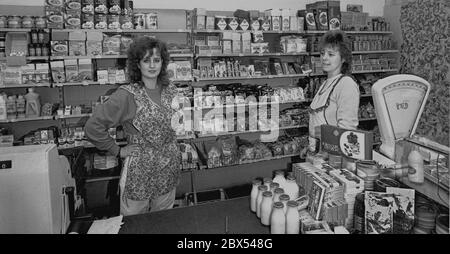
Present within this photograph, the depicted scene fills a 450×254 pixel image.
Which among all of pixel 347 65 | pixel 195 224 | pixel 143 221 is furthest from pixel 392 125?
pixel 143 221

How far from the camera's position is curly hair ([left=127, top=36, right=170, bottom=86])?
2492 mm

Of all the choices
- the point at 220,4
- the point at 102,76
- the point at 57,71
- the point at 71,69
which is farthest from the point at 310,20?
the point at 57,71

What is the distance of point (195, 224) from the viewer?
175cm

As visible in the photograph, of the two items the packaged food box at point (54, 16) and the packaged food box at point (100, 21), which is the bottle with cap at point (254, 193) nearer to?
the packaged food box at point (100, 21)

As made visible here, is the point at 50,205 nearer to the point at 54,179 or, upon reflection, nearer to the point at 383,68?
the point at 54,179

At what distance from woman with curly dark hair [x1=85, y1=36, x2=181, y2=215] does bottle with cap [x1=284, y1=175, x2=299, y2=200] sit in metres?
1.12

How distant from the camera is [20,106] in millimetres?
3736

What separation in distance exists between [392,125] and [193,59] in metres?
2.80

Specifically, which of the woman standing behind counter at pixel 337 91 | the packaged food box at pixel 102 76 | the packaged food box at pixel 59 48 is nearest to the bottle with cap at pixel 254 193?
the woman standing behind counter at pixel 337 91

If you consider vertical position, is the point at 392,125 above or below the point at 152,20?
below

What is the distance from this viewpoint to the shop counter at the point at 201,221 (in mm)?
1694

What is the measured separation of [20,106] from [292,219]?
3.43 metres

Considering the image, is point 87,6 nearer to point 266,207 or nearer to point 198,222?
point 198,222

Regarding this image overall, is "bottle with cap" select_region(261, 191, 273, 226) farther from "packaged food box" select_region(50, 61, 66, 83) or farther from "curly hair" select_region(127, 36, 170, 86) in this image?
"packaged food box" select_region(50, 61, 66, 83)
